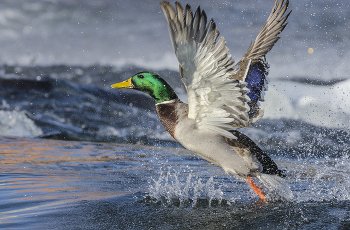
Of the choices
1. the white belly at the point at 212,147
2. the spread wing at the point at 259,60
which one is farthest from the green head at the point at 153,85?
the spread wing at the point at 259,60

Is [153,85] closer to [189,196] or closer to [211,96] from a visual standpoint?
[211,96]

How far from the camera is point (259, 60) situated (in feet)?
12.8

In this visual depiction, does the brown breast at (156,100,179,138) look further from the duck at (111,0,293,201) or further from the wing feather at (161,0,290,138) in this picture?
the wing feather at (161,0,290,138)

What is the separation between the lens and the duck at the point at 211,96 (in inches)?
90.9

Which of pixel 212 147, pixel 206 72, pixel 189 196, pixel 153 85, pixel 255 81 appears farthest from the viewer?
pixel 255 81

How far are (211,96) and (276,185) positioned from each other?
47.3 inches

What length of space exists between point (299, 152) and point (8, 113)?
7865 millimetres

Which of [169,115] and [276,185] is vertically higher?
[169,115]

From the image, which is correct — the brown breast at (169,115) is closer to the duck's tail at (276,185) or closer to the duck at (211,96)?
the duck at (211,96)

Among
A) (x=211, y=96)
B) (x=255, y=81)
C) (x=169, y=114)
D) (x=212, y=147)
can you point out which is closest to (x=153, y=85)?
(x=169, y=114)

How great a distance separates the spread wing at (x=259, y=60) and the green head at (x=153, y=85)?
83cm

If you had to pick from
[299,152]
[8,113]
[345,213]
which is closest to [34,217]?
[345,213]

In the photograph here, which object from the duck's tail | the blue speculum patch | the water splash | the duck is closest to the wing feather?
the duck

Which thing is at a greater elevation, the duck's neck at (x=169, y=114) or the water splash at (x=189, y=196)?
the duck's neck at (x=169, y=114)
